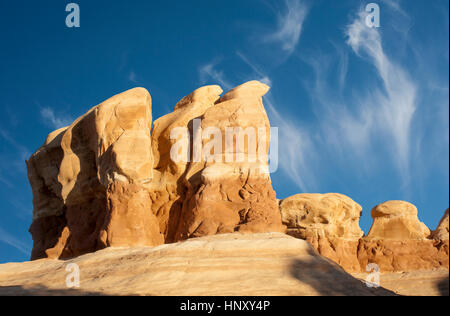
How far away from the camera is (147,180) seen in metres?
25.7

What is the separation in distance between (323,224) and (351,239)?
8.32 feet

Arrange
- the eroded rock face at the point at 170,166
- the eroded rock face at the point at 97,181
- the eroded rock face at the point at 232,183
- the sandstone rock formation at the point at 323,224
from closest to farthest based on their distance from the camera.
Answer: the eroded rock face at the point at 232,183 < the eroded rock face at the point at 97,181 < the eroded rock face at the point at 170,166 < the sandstone rock formation at the point at 323,224

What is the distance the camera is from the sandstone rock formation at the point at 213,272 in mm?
15258

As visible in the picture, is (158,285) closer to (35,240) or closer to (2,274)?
(2,274)

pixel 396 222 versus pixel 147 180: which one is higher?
pixel 396 222

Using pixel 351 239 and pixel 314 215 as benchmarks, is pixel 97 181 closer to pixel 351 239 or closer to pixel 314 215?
pixel 314 215

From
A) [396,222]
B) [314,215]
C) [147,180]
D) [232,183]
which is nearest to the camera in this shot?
[232,183]

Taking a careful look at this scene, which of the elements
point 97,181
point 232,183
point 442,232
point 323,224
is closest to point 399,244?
point 442,232

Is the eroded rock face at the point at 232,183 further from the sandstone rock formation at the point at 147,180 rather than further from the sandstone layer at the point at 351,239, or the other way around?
the sandstone layer at the point at 351,239

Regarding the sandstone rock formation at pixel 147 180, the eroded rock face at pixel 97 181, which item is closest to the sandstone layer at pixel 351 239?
the sandstone rock formation at pixel 147 180

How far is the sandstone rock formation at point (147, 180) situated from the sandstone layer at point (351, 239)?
7.59 m

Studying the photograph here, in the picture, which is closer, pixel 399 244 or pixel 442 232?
pixel 442 232
